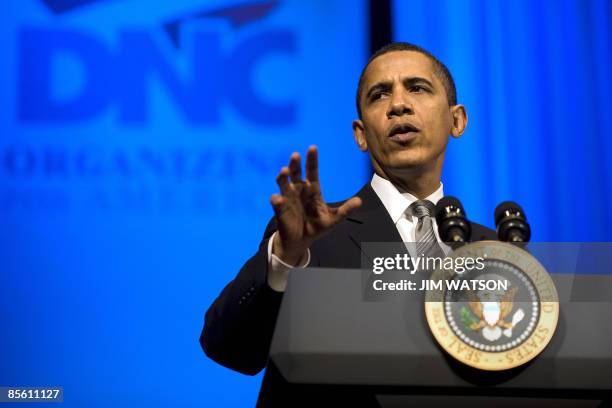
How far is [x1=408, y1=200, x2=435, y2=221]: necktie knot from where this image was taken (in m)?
1.59

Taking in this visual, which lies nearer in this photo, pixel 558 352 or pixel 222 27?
pixel 558 352

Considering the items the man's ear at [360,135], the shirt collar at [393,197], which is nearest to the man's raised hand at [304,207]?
the shirt collar at [393,197]

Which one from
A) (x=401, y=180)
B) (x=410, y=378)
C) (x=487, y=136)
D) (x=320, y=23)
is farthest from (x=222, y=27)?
(x=410, y=378)

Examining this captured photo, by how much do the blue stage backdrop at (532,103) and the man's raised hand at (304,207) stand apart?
179 centimetres

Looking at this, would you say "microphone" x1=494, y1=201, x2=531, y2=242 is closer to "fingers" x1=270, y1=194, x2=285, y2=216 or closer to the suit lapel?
"fingers" x1=270, y1=194, x2=285, y2=216

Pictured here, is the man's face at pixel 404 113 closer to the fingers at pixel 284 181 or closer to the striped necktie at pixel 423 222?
the striped necktie at pixel 423 222

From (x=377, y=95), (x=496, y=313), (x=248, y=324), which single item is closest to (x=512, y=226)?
(x=496, y=313)

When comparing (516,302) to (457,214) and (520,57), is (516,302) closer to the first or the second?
(457,214)

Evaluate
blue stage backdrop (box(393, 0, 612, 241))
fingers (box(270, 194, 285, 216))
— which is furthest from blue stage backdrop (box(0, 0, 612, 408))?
fingers (box(270, 194, 285, 216))

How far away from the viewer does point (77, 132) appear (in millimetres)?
2645

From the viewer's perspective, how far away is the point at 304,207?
3.34ft

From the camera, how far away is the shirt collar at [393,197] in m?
1.62

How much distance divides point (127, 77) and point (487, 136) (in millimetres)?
1255

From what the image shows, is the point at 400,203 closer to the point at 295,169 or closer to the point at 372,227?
the point at 372,227
